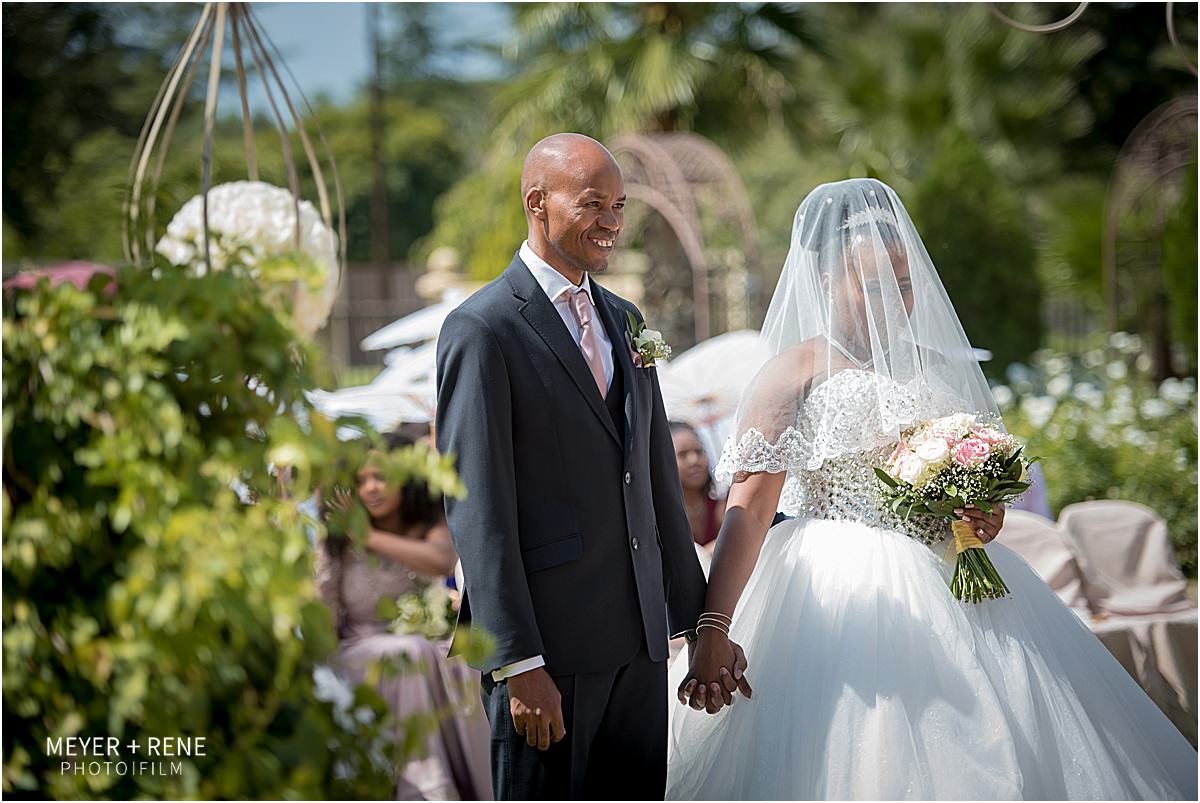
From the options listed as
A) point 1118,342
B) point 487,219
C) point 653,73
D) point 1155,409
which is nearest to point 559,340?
point 1155,409

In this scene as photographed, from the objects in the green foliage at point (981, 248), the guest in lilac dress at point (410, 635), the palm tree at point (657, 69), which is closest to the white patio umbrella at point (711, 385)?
the guest in lilac dress at point (410, 635)

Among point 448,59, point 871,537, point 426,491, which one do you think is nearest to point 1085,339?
point 426,491

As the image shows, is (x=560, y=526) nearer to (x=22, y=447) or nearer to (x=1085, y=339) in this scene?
(x=22, y=447)

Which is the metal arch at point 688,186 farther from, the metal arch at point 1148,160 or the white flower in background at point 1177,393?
the white flower in background at point 1177,393

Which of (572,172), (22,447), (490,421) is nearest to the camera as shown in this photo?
(22,447)

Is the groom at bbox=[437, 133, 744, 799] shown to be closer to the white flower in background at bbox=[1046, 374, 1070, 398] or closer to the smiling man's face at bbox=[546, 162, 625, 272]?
the smiling man's face at bbox=[546, 162, 625, 272]

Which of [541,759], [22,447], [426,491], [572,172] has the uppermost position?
[572,172]

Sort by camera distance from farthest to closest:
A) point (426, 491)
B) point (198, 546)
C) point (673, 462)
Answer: point (426, 491)
point (673, 462)
point (198, 546)

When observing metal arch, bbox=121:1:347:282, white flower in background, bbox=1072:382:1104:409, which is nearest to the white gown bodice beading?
metal arch, bbox=121:1:347:282

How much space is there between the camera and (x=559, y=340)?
2.62 meters

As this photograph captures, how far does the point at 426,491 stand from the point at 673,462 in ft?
7.78

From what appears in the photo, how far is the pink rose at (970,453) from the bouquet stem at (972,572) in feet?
0.59

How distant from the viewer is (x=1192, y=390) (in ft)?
30.3

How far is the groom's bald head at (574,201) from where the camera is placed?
264cm
